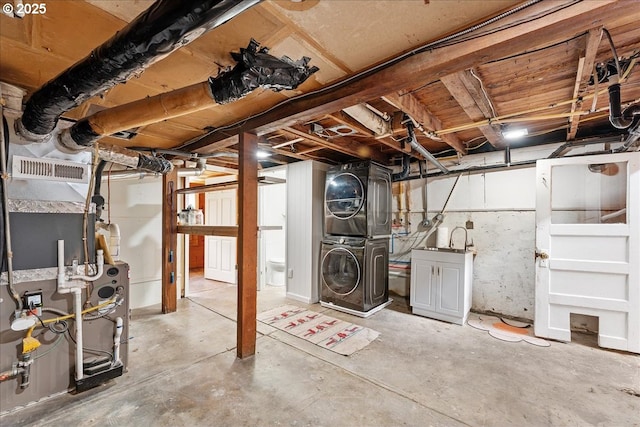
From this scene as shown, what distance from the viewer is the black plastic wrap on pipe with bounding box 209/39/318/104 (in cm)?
138

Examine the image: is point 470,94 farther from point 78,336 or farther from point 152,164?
point 78,336

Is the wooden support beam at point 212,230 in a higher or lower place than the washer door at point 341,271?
higher

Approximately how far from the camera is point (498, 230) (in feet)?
11.6

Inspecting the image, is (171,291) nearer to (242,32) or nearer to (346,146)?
(346,146)

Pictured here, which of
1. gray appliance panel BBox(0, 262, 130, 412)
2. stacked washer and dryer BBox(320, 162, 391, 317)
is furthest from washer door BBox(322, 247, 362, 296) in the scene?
gray appliance panel BBox(0, 262, 130, 412)

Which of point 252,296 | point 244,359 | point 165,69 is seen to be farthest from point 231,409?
point 165,69

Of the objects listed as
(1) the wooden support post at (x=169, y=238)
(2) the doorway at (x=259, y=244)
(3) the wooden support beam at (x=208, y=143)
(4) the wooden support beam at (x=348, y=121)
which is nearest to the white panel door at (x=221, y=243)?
(2) the doorway at (x=259, y=244)

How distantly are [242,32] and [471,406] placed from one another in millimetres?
2693

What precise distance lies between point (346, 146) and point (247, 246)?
1.87 meters

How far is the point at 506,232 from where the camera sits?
349cm

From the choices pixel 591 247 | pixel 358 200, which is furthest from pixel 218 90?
pixel 591 247

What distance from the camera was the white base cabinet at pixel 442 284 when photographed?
3.22 meters

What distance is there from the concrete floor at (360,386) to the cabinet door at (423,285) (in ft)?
1.69

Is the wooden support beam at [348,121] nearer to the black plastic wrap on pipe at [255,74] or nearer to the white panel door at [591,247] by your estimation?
the black plastic wrap on pipe at [255,74]
